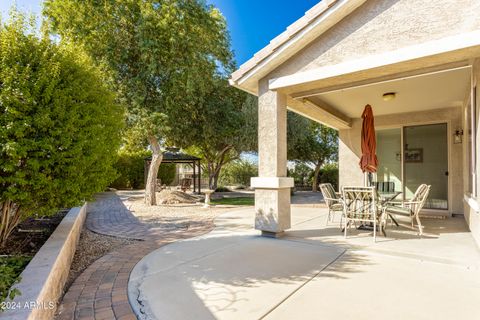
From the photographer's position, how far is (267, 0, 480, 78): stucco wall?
402 centimetres

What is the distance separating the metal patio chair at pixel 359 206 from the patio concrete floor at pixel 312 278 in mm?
388

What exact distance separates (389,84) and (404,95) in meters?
1.17

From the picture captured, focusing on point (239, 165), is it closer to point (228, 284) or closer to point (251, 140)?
point (251, 140)

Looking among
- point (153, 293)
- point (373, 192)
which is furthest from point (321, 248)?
point (153, 293)

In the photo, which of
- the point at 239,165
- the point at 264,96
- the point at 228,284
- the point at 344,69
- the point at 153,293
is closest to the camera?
the point at 153,293

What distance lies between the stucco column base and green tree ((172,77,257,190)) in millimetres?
8037

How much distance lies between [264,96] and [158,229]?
4.14 m

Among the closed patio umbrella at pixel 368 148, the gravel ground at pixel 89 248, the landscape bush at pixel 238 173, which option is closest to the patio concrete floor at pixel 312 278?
the gravel ground at pixel 89 248

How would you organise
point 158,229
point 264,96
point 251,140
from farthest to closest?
point 251,140, point 158,229, point 264,96

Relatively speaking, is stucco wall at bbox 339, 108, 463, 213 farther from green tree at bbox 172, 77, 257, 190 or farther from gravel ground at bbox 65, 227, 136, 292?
gravel ground at bbox 65, 227, 136, 292

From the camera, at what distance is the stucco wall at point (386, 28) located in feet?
13.2

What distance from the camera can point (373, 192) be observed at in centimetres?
516

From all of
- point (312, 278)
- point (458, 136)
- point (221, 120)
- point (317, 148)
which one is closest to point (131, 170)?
point (221, 120)

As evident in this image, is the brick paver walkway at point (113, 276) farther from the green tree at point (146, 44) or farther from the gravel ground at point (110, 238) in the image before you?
the green tree at point (146, 44)
